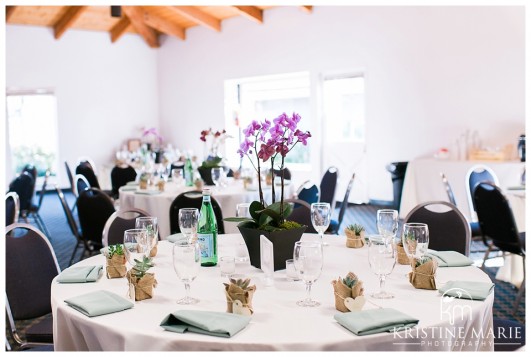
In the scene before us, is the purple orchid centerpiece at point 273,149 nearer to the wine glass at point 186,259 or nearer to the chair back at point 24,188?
the wine glass at point 186,259

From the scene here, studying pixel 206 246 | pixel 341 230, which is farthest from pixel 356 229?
pixel 341 230

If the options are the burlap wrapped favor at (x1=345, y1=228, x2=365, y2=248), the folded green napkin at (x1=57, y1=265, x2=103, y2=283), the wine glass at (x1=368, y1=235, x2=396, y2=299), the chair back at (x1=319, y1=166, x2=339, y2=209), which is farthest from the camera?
the chair back at (x1=319, y1=166, x2=339, y2=209)

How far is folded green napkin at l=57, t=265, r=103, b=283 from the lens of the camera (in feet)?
7.50

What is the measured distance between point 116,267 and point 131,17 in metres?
10.1

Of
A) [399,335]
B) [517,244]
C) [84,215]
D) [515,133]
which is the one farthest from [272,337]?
[515,133]

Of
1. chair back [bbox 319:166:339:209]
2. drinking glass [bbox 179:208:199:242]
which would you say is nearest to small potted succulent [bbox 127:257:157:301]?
drinking glass [bbox 179:208:199:242]

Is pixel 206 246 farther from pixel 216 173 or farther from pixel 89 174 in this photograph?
pixel 89 174

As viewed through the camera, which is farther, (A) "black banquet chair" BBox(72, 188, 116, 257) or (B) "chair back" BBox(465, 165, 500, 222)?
(B) "chair back" BBox(465, 165, 500, 222)

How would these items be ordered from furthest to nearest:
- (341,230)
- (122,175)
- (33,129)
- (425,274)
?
(33,129), (122,175), (341,230), (425,274)

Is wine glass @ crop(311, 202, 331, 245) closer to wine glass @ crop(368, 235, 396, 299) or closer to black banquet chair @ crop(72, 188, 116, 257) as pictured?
wine glass @ crop(368, 235, 396, 299)

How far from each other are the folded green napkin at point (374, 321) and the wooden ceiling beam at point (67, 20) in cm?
1042

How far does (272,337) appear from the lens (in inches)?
66.3

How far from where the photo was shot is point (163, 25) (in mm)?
12023

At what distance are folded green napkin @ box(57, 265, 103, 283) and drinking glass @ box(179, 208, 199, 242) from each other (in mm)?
407
